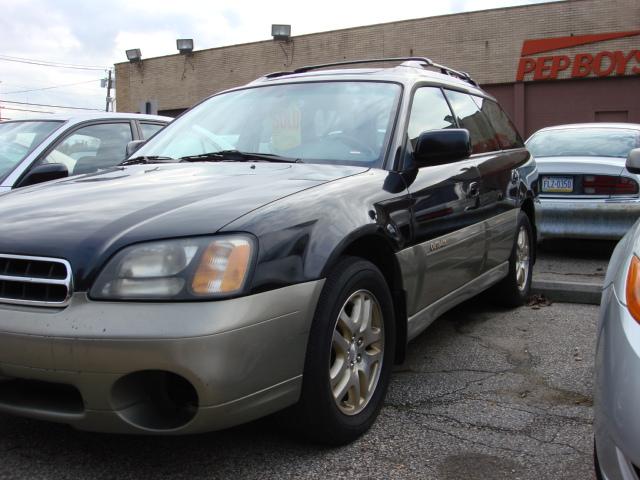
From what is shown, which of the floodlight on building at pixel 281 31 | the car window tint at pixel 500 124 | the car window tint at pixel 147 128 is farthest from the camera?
the floodlight on building at pixel 281 31

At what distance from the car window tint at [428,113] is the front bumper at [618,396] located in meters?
1.76

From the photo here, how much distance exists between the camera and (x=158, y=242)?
2.29m

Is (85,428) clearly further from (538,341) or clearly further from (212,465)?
(538,341)

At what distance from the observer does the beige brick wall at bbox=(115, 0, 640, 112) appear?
2105 cm

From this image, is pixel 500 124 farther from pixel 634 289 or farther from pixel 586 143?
pixel 634 289

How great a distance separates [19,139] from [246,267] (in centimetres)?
414

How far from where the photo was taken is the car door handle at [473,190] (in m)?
4.03

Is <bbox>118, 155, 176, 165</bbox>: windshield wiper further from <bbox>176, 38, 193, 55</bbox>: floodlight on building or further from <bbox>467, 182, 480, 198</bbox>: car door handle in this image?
<bbox>176, 38, 193, 55</bbox>: floodlight on building

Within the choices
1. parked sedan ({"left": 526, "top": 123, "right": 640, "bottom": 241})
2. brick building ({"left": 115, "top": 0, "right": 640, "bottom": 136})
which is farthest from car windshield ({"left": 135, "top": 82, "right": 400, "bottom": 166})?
brick building ({"left": 115, "top": 0, "right": 640, "bottom": 136})

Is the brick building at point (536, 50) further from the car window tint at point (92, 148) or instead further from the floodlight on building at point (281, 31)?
the car window tint at point (92, 148)

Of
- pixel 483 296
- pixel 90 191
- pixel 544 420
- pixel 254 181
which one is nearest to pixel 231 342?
pixel 254 181

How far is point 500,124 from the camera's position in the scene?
17.5 ft

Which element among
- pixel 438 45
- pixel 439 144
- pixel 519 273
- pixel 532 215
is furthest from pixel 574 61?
pixel 439 144

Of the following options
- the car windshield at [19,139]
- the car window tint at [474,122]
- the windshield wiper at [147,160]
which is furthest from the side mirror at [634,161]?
the car windshield at [19,139]
